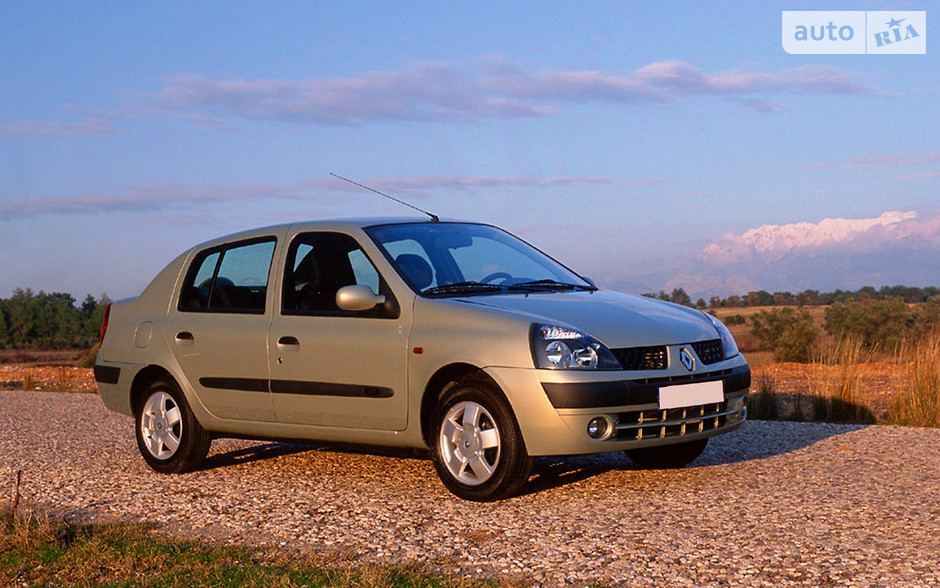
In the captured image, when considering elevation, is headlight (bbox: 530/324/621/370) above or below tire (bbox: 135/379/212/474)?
above

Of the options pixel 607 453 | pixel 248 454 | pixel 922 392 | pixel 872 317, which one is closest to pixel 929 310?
pixel 872 317

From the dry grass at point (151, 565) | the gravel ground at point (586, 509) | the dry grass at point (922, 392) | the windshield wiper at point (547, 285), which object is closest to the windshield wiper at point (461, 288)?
the windshield wiper at point (547, 285)

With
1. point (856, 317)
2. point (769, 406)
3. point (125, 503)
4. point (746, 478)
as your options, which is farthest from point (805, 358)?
point (125, 503)

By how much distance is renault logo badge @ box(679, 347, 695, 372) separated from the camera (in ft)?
20.5

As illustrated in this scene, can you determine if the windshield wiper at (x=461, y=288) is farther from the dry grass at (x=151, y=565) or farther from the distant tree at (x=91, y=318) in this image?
the distant tree at (x=91, y=318)

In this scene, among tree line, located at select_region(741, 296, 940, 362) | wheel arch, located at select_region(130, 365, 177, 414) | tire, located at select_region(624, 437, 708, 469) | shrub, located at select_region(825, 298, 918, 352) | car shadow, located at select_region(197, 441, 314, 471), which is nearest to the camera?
tire, located at select_region(624, 437, 708, 469)

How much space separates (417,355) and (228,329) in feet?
6.08

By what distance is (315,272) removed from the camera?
718 centimetres

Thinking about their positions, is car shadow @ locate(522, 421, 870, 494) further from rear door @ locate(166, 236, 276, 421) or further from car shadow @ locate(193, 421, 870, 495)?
rear door @ locate(166, 236, 276, 421)

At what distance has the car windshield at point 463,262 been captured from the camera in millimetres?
6785

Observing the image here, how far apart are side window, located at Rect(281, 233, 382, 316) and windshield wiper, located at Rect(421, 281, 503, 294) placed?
1.56 ft

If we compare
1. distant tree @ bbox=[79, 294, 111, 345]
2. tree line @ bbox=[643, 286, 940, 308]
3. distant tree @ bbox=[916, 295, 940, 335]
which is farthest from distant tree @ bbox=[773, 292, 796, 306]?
distant tree @ bbox=[79, 294, 111, 345]

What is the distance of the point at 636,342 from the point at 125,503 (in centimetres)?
350

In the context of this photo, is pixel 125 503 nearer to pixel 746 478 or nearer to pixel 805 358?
pixel 746 478
